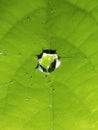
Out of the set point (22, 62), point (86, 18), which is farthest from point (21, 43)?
point (86, 18)

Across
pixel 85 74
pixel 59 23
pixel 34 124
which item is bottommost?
pixel 34 124

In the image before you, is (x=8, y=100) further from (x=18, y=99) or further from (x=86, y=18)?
(x=86, y=18)

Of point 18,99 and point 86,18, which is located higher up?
point 86,18
